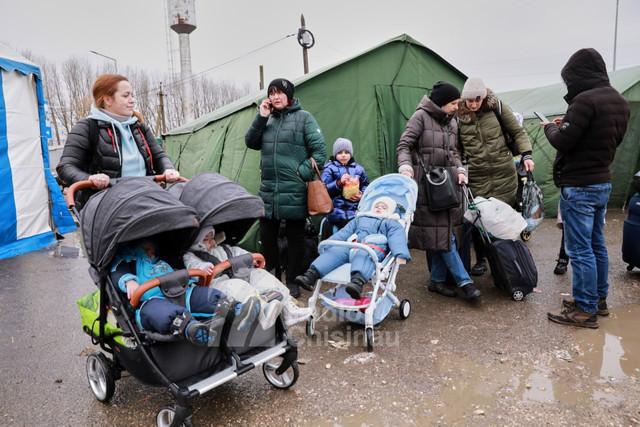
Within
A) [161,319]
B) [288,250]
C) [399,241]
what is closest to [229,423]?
[161,319]

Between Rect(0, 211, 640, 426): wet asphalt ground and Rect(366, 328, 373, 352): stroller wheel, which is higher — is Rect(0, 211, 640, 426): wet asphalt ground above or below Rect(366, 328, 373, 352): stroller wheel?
below

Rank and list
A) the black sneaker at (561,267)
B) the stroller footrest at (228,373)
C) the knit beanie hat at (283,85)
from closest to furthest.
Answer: the stroller footrest at (228,373) → the knit beanie hat at (283,85) → the black sneaker at (561,267)

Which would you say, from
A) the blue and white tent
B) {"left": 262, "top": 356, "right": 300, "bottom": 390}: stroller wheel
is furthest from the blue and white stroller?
the blue and white tent

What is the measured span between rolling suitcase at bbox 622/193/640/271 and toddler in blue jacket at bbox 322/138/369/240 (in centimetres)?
302

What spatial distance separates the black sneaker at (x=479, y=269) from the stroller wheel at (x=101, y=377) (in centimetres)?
397

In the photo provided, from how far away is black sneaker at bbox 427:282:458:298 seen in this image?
445 cm

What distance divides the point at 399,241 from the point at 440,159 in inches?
44.6

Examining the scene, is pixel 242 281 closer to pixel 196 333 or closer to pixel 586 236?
pixel 196 333

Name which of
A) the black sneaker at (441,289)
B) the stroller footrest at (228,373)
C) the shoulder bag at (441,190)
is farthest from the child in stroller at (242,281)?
the black sneaker at (441,289)

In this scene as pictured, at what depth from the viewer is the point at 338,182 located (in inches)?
211

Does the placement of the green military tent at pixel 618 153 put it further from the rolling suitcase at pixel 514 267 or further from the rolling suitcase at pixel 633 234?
the rolling suitcase at pixel 514 267

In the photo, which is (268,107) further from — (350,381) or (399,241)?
(350,381)

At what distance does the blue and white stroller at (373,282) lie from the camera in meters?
3.39

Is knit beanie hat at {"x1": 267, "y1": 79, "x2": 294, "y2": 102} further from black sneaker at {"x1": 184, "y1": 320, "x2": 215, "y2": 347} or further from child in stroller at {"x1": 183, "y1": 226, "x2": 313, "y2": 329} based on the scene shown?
black sneaker at {"x1": 184, "y1": 320, "x2": 215, "y2": 347}
